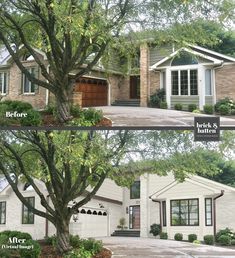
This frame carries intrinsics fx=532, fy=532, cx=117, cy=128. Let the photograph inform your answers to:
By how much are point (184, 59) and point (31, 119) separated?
9.49ft

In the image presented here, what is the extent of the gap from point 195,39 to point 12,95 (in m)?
2.83

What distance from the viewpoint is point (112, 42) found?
25.2ft

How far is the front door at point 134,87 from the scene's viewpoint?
7.84 metres

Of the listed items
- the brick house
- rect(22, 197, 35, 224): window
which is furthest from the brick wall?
rect(22, 197, 35, 224): window

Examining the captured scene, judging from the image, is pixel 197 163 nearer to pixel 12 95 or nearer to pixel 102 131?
pixel 102 131

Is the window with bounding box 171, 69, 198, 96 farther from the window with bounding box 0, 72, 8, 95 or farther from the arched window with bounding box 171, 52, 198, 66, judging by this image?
the window with bounding box 0, 72, 8, 95

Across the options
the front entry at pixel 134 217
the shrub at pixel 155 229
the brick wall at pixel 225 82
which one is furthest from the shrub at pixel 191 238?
the brick wall at pixel 225 82

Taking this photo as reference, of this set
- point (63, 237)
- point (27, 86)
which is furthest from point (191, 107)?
point (63, 237)

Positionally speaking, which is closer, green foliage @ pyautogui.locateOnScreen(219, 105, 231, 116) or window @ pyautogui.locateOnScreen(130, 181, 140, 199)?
window @ pyautogui.locateOnScreen(130, 181, 140, 199)

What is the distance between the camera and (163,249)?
20.6 ft

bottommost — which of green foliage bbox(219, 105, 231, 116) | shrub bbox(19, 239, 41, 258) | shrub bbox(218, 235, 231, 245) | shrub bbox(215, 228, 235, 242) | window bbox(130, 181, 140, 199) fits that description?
shrub bbox(19, 239, 41, 258)

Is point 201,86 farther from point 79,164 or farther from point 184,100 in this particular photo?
point 79,164

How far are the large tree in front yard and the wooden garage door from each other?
109cm

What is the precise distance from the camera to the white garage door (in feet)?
21.1
